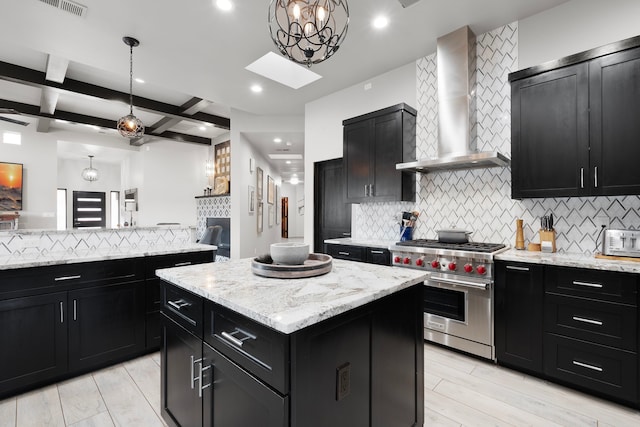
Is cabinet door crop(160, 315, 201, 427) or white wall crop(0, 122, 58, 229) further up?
white wall crop(0, 122, 58, 229)

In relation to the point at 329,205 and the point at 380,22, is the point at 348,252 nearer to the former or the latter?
the point at 329,205

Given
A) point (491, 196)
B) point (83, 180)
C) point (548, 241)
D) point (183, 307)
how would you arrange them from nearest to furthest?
point (183, 307) < point (548, 241) < point (491, 196) < point (83, 180)

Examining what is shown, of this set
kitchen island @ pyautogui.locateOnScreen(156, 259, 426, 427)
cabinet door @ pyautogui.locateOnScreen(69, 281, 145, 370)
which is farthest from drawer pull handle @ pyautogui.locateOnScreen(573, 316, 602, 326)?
cabinet door @ pyautogui.locateOnScreen(69, 281, 145, 370)

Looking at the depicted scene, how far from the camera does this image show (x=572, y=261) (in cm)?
221

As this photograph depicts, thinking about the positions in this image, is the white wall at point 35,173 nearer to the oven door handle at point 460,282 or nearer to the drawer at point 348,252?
the drawer at point 348,252

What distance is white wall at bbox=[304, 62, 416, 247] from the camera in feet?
12.8

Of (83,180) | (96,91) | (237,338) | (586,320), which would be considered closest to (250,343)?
(237,338)

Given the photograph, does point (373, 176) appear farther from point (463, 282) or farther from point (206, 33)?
point (206, 33)

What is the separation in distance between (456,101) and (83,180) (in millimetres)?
11766

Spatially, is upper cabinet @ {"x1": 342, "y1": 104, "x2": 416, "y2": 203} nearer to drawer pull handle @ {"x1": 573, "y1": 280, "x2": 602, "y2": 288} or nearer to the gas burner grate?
the gas burner grate

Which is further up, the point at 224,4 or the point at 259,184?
the point at 224,4

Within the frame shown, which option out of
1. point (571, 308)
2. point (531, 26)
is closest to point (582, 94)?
point (531, 26)

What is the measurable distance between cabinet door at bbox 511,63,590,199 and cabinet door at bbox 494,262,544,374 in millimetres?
696

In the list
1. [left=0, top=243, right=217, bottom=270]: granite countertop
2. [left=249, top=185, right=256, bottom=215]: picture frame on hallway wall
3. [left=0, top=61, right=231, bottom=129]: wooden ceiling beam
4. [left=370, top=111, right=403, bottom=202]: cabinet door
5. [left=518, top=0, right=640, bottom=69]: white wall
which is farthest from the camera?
[left=249, top=185, right=256, bottom=215]: picture frame on hallway wall
